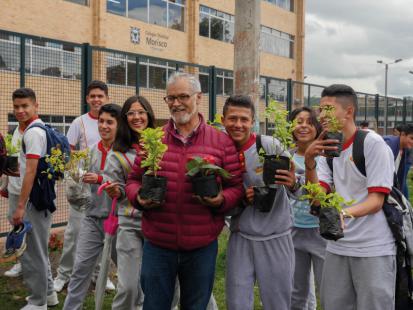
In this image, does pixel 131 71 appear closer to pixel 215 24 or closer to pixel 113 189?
pixel 113 189

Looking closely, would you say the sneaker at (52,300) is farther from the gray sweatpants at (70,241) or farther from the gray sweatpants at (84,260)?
the gray sweatpants at (84,260)

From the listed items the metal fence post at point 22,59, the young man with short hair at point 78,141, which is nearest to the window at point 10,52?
the metal fence post at point 22,59

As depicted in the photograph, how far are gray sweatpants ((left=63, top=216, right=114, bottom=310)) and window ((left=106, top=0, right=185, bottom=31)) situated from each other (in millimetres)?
23510

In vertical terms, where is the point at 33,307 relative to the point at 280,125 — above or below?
below

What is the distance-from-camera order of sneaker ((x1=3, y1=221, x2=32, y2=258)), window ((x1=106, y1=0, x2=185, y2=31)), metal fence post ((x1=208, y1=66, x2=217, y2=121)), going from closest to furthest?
sneaker ((x1=3, y1=221, x2=32, y2=258)) → metal fence post ((x1=208, y1=66, x2=217, y2=121)) → window ((x1=106, y1=0, x2=185, y2=31))

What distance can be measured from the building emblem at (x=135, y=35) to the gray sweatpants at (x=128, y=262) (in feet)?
82.3

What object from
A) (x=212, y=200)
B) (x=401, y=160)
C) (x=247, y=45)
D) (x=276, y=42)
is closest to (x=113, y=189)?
(x=212, y=200)

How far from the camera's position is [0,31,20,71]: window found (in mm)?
7192

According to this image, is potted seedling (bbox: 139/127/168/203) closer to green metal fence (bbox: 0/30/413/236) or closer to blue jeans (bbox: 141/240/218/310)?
blue jeans (bbox: 141/240/218/310)

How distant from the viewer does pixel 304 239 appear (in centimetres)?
459

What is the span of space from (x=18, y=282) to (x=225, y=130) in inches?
139

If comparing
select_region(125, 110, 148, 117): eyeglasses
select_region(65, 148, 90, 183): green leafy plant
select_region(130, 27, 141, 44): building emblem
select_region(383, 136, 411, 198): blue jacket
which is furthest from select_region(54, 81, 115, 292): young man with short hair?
select_region(130, 27, 141, 44): building emblem

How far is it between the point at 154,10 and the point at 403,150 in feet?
80.0

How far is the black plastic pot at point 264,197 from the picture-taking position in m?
3.53
